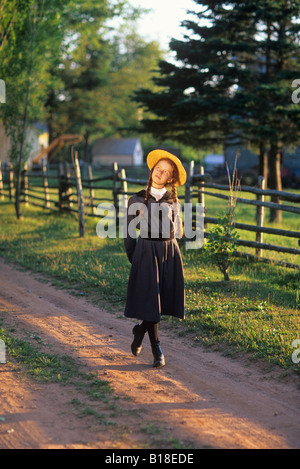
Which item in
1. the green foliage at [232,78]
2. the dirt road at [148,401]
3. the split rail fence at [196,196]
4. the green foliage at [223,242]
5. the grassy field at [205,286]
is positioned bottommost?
the dirt road at [148,401]

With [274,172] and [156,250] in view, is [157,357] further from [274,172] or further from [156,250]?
[274,172]

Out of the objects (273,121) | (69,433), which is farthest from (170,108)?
(69,433)

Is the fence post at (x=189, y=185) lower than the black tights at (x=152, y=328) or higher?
higher

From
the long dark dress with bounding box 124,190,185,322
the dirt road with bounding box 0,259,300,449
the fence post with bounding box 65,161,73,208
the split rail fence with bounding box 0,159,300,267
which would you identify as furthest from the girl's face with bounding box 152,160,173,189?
the fence post with bounding box 65,161,73,208

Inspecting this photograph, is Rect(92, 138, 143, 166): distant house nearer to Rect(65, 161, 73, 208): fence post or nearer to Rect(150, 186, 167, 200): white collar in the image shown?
Rect(65, 161, 73, 208): fence post

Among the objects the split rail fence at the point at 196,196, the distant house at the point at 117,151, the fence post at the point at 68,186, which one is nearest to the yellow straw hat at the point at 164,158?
the split rail fence at the point at 196,196

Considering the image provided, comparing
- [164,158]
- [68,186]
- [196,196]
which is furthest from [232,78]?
[164,158]

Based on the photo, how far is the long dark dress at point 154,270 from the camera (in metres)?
5.12

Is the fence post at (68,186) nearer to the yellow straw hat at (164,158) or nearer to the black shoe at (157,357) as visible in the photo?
the yellow straw hat at (164,158)

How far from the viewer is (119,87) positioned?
51844 mm

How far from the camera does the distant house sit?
58.4 m

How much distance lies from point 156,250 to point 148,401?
145cm

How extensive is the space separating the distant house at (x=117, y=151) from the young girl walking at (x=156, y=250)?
174ft
